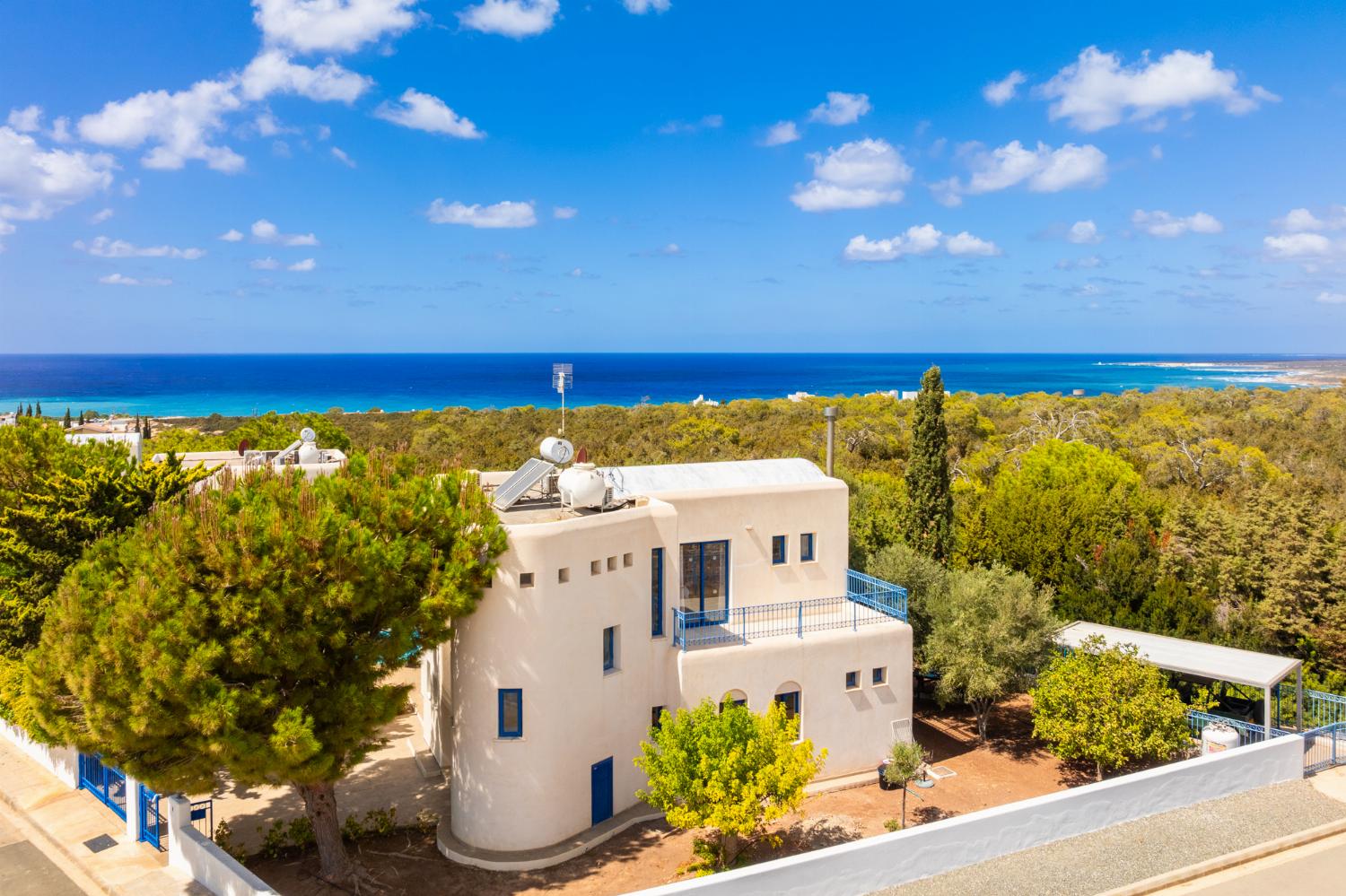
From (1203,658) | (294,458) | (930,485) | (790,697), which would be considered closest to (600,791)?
(790,697)

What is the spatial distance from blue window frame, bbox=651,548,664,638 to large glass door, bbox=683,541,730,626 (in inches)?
56.8

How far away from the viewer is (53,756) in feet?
58.5

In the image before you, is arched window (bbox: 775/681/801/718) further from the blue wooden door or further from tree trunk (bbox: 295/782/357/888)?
tree trunk (bbox: 295/782/357/888)

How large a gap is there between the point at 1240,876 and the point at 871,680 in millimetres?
7505

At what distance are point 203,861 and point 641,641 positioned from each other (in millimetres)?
8514

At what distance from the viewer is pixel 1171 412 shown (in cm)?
6500

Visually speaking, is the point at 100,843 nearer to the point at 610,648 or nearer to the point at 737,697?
the point at 610,648

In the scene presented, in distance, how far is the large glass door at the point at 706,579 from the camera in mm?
19438

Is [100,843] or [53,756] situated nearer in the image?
[100,843]

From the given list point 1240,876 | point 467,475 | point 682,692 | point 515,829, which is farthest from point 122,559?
point 1240,876

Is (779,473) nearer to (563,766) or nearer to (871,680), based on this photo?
(871,680)

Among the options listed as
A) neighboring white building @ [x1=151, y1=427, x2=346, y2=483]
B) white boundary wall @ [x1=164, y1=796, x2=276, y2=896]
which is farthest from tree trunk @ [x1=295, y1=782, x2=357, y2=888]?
neighboring white building @ [x1=151, y1=427, x2=346, y2=483]

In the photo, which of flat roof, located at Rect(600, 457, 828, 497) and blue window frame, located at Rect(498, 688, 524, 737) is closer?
blue window frame, located at Rect(498, 688, 524, 737)

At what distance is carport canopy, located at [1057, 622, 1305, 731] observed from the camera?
17.9 m
